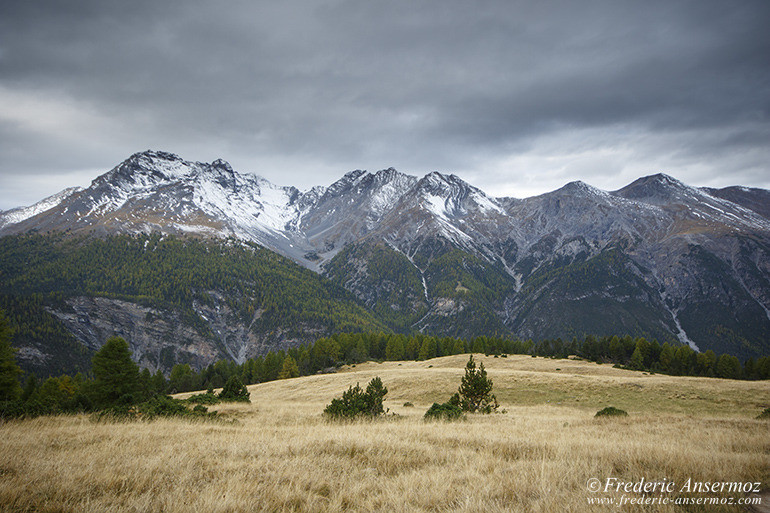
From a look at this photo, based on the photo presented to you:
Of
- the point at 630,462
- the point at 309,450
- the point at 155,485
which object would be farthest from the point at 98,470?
the point at 630,462

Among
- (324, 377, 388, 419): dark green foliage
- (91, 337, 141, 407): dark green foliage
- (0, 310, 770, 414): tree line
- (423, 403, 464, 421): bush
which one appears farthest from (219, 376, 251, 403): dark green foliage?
(0, 310, 770, 414): tree line

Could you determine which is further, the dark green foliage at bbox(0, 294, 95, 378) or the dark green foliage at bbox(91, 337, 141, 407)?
the dark green foliage at bbox(0, 294, 95, 378)

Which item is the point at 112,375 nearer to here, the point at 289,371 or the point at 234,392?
the point at 234,392

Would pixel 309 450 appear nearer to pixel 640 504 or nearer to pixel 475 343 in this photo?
pixel 640 504

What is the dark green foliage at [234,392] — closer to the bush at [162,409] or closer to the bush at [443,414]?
the bush at [162,409]

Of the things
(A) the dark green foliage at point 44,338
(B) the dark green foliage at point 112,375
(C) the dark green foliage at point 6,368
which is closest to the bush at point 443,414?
(B) the dark green foliage at point 112,375

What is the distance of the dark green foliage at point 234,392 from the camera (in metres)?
26.4

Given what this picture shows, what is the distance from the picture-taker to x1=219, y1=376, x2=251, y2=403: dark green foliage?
26.4 m

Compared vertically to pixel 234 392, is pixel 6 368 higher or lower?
higher

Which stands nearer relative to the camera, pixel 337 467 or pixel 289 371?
pixel 337 467

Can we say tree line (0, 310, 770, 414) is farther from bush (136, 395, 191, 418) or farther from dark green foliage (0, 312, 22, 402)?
bush (136, 395, 191, 418)

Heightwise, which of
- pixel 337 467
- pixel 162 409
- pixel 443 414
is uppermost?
pixel 337 467

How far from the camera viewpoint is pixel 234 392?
1069 inches

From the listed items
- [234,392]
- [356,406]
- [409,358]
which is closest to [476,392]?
[356,406]
